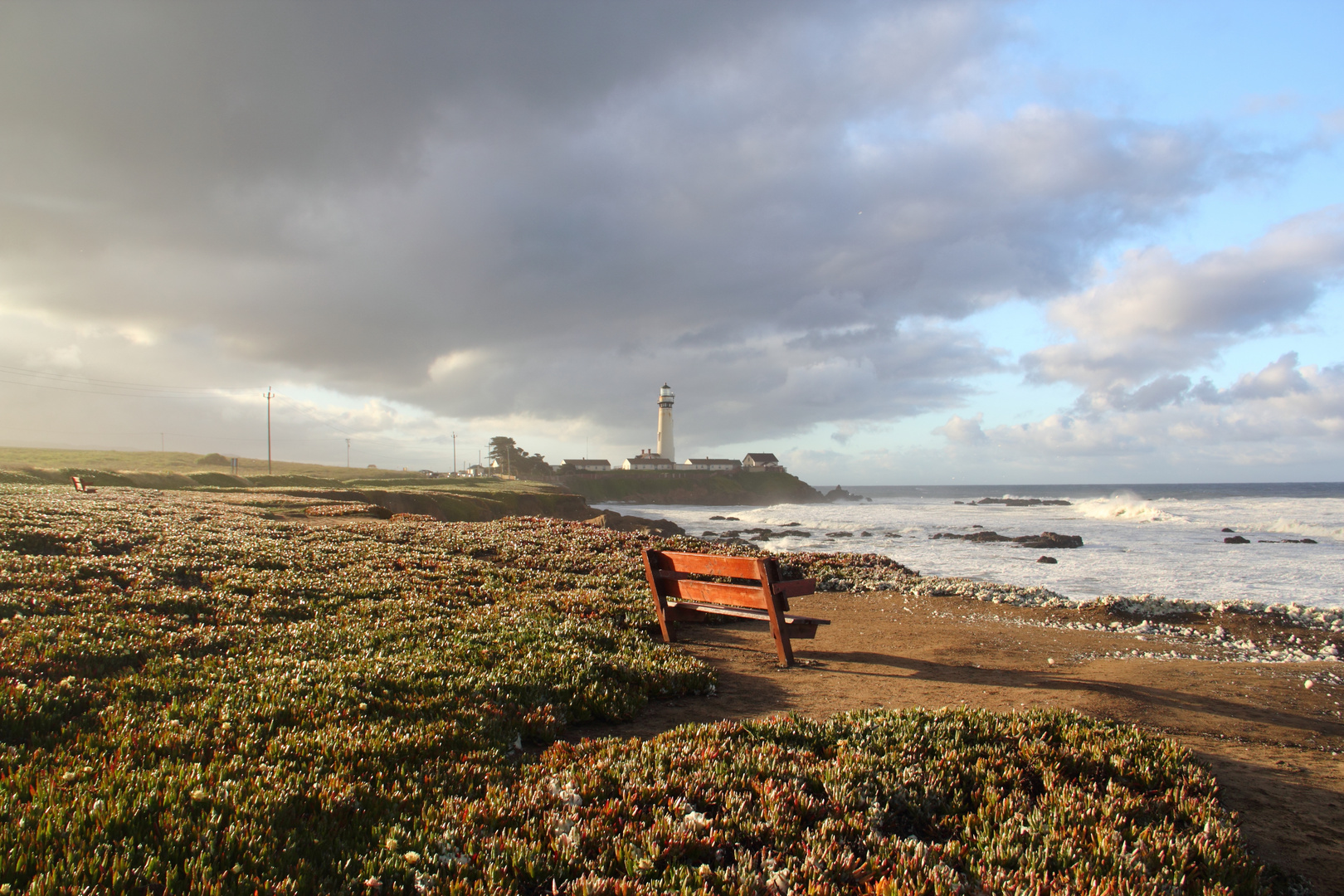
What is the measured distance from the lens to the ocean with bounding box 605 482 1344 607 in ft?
93.3

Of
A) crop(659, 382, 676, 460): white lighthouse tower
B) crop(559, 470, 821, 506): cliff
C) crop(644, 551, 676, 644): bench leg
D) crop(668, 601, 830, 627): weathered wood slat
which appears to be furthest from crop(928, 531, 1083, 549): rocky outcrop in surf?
crop(659, 382, 676, 460): white lighthouse tower

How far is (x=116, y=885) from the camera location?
3508mm

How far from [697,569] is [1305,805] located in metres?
7.26

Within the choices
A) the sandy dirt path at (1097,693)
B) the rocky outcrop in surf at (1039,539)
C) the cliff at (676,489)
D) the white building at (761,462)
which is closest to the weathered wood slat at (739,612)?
the sandy dirt path at (1097,693)

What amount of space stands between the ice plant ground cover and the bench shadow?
261cm

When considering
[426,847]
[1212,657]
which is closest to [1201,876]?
[426,847]

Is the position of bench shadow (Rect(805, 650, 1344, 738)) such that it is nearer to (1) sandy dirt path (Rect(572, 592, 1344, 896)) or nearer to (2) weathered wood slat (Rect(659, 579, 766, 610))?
(1) sandy dirt path (Rect(572, 592, 1344, 896))

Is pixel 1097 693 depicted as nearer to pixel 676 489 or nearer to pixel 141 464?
pixel 141 464

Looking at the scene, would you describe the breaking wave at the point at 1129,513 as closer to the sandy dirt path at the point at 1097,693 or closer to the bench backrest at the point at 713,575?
the sandy dirt path at the point at 1097,693

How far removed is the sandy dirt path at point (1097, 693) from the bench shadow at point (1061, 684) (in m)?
0.03

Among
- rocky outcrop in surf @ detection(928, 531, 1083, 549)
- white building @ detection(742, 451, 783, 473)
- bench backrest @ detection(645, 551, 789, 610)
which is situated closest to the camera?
bench backrest @ detection(645, 551, 789, 610)

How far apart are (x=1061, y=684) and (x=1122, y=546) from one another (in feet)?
148

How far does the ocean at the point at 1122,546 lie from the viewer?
28438 millimetres

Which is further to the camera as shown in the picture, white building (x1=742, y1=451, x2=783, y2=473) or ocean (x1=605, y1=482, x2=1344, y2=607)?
white building (x1=742, y1=451, x2=783, y2=473)
